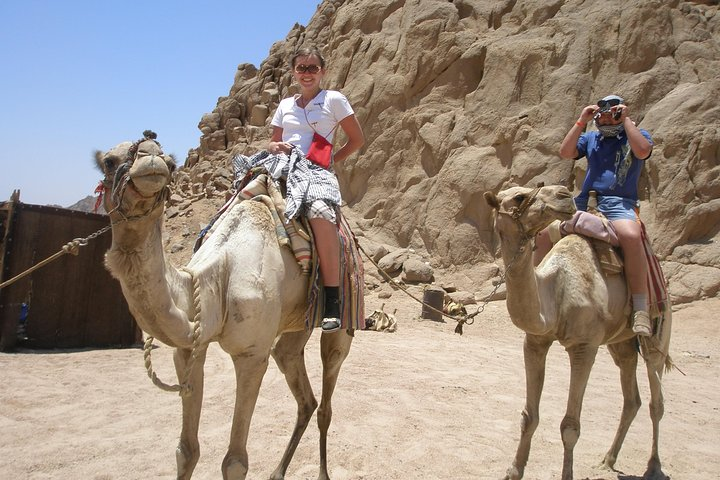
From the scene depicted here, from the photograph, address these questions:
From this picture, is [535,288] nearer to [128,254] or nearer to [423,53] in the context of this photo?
[128,254]

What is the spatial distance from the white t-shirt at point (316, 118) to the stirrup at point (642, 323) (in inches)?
100

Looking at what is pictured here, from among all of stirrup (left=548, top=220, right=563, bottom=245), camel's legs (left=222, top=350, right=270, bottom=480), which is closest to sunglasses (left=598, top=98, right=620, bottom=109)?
stirrup (left=548, top=220, right=563, bottom=245)

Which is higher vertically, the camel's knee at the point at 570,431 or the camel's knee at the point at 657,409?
the camel's knee at the point at 657,409

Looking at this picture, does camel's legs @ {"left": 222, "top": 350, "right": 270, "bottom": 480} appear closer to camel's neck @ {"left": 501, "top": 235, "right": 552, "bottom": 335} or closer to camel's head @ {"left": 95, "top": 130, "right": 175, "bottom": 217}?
camel's head @ {"left": 95, "top": 130, "right": 175, "bottom": 217}

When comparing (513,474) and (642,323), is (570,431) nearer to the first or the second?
(513,474)

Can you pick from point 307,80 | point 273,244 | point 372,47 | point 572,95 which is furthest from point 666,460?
point 372,47

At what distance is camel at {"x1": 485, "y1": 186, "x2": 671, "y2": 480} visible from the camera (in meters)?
3.78

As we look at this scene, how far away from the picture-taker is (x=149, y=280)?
273cm

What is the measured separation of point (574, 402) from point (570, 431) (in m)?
0.19

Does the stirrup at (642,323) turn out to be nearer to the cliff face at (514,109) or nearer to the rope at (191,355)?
the rope at (191,355)

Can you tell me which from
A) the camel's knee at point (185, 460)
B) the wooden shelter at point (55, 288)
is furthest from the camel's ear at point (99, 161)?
the wooden shelter at point (55, 288)

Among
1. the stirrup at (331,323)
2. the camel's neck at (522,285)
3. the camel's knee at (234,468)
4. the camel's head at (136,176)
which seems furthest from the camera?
the camel's neck at (522,285)

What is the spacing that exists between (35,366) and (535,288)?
6330 millimetres

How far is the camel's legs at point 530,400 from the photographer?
4.12m
